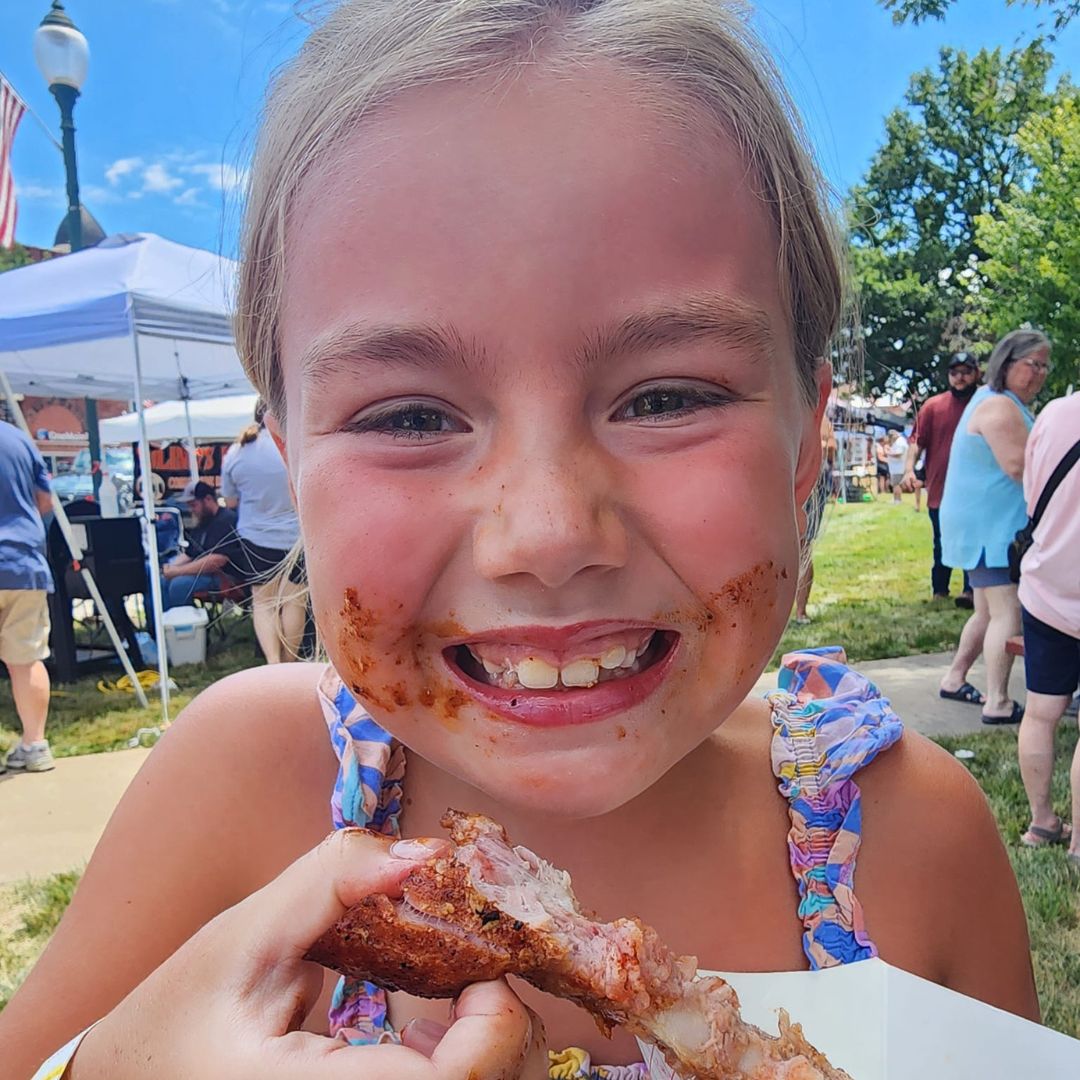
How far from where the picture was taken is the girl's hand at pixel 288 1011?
0.69 meters

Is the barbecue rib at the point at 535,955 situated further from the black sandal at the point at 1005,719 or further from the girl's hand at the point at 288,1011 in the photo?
the black sandal at the point at 1005,719

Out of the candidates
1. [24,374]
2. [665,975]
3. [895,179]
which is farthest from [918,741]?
[895,179]

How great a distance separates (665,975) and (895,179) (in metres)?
40.6

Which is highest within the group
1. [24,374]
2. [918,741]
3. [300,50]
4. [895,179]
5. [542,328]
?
[895,179]

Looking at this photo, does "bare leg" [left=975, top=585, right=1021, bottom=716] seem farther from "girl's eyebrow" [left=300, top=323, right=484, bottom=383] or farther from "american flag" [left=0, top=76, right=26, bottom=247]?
"american flag" [left=0, top=76, right=26, bottom=247]

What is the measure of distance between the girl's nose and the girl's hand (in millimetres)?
288

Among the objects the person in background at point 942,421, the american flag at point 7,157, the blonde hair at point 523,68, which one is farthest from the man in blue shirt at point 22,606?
the person in background at point 942,421

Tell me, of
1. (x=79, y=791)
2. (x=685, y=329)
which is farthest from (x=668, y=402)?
(x=79, y=791)

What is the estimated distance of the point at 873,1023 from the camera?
3.37ft

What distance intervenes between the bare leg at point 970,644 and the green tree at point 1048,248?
12456mm

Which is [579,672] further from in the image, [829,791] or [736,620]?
[829,791]

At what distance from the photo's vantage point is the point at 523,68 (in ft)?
3.15

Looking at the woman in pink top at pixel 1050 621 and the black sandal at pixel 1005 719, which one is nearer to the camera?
the woman in pink top at pixel 1050 621

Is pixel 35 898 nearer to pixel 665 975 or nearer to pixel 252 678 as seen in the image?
pixel 252 678
